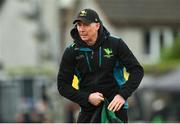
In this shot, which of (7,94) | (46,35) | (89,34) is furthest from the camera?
(46,35)

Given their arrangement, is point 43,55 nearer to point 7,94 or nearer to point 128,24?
point 7,94

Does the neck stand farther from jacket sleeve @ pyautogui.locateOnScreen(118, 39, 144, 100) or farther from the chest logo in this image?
jacket sleeve @ pyautogui.locateOnScreen(118, 39, 144, 100)

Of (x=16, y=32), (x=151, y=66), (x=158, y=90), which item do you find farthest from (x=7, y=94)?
(x=16, y=32)

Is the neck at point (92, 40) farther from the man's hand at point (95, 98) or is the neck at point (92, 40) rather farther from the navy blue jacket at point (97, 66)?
the man's hand at point (95, 98)

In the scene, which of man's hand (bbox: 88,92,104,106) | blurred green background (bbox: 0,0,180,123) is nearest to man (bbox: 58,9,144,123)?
man's hand (bbox: 88,92,104,106)

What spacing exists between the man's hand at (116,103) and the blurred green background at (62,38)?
70.9 ft

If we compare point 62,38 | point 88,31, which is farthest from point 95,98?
point 62,38

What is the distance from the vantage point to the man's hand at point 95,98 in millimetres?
10570

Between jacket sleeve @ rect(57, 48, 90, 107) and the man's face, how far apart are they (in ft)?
0.75

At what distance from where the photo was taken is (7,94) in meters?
31.2

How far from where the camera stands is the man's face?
10.5m

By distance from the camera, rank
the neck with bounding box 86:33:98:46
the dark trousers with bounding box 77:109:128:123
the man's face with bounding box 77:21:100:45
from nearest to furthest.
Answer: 1. the man's face with bounding box 77:21:100:45
2. the neck with bounding box 86:33:98:46
3. the dark trousers with bounding box 77:109:128:123

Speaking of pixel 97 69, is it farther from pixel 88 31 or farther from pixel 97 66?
pixel 88 31

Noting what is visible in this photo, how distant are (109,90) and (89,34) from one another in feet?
2.19
